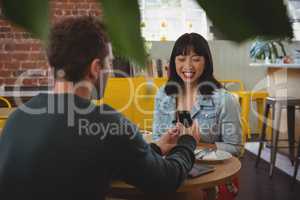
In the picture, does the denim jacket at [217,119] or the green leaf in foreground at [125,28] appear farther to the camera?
the denim jacket at [217,119]

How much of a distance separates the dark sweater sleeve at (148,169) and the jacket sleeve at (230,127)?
68 centimetres

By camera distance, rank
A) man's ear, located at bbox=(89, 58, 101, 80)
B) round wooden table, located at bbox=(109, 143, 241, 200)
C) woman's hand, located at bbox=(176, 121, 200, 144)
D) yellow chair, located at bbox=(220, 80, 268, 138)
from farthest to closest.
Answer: yellow chair, located at bbox=(220, 80, 268, 138) < woman's hand, located at bbox=(176, 121, 200, 144) < round wooden table, located at bbox=(109, 143, 241, 200) < man's ear, located at bbox=(89, 58, 101, 80)

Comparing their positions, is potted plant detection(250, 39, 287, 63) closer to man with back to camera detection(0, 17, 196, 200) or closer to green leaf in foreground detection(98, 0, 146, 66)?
green leaf in foreground detection(98, 0, 146, 66)

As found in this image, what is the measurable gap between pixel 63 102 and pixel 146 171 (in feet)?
1.15

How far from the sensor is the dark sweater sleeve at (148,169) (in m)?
1.30

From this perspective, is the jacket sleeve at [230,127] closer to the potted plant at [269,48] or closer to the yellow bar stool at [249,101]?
the potted plant at [269,48]

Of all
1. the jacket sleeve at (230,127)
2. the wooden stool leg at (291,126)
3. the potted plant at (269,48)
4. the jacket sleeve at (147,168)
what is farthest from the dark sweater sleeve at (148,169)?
the wooden stool leg at (291,126)

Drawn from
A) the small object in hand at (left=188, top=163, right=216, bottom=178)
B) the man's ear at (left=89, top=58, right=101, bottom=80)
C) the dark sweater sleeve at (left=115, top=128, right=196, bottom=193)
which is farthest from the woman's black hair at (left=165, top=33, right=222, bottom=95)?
the man's ear at (left=89, top=58, right=101, bottom=80)

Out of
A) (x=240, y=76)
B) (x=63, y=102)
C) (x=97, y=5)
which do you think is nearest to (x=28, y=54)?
(x=97, y=5)

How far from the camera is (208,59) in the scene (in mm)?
2215

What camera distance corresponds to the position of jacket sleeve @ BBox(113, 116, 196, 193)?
129 centimetres

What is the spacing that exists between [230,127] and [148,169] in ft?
3.16

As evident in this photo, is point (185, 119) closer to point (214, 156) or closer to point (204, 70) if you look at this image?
point (214, 156)

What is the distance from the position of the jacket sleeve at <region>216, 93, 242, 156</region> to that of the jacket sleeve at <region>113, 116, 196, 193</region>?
2.26 feet
